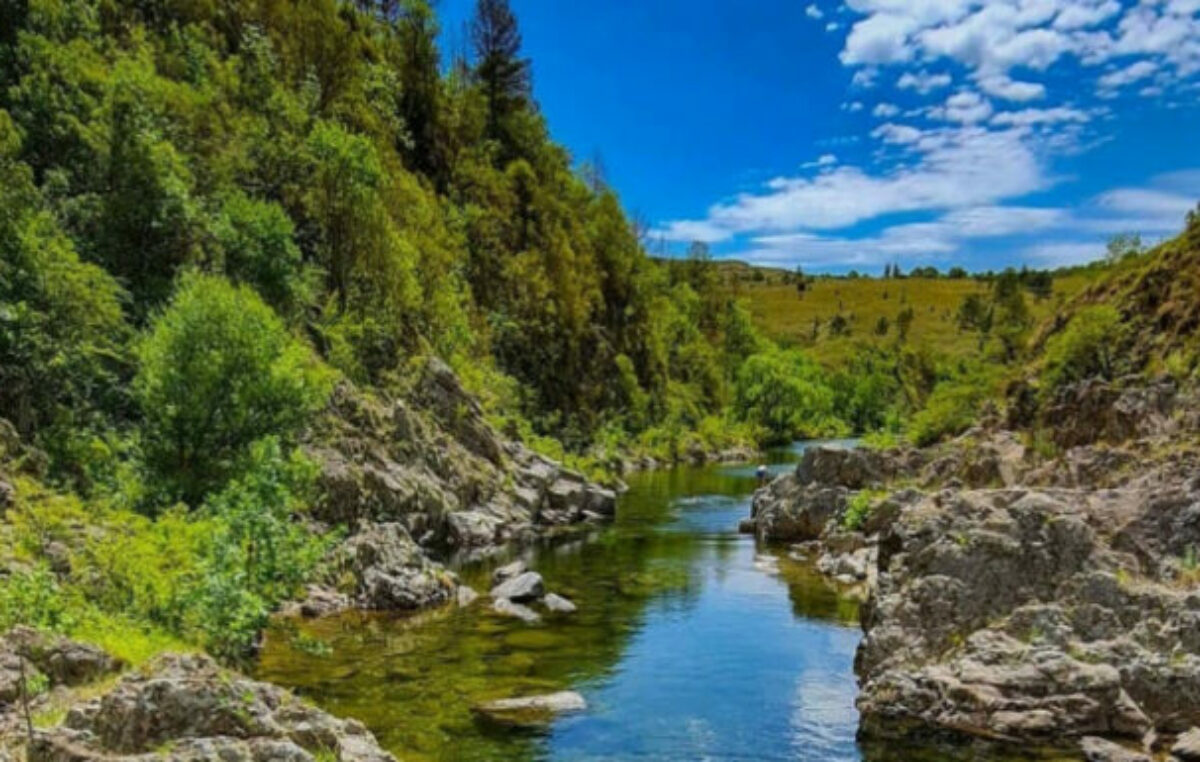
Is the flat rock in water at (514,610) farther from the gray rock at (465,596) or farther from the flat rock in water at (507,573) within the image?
the flat rock in water at (507,573)

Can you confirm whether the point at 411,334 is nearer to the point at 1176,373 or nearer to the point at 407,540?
the point at 407,540

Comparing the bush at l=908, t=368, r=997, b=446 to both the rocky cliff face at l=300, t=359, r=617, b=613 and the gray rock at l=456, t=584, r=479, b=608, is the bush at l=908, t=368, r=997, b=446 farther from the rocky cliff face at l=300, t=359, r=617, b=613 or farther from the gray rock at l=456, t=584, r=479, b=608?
the gray rock at l=456, t=584, r=479, b=608

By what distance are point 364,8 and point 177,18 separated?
39054 mm

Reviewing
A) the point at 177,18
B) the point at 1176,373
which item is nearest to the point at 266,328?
the point at 1176,373

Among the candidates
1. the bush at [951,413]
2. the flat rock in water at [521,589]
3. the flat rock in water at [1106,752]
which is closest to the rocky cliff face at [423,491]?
the flat rock in water at [521,589]

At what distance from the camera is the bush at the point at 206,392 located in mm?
36438

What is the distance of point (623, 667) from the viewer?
31797 mm

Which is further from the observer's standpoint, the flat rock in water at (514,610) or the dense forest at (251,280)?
the flat rock in water at (514,610)

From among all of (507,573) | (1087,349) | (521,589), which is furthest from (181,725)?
(1087,349)

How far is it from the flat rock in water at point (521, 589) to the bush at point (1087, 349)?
2890cm

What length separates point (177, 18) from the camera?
2830 inches

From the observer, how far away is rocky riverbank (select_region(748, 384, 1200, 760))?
77.5 ft

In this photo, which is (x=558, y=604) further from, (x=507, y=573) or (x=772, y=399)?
(x=772, y=399)

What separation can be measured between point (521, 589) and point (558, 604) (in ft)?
5.70
